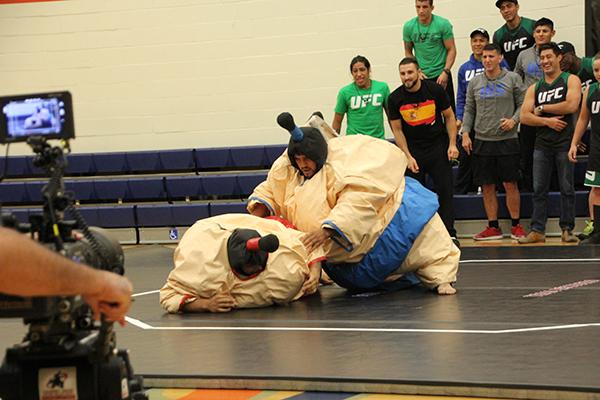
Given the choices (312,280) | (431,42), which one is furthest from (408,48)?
(312,280)

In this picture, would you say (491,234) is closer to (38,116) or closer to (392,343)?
(392,343)

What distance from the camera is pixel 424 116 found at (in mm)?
8312

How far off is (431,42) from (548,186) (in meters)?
1.74

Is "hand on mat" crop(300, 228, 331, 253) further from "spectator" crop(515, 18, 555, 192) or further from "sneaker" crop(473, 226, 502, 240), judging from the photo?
"spectator" crop(515, 18, 555, 192)

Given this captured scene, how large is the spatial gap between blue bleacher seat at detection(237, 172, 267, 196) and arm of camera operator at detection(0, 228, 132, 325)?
7545mm

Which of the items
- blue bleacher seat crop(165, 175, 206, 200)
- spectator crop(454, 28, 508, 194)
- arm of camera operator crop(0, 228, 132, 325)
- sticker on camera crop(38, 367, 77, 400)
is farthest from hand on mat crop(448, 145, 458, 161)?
arm of camera operator crop(0, 228, 132, 325)

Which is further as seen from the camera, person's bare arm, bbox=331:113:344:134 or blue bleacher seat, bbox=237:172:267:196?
blue bleacher seat, bbox=237:172:267:196

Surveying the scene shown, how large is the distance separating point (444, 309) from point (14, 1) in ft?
24.2

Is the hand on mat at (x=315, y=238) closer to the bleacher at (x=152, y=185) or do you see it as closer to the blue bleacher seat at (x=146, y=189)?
the bleacher at (x=152, y=185)

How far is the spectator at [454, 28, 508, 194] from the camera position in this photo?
898 centimetres

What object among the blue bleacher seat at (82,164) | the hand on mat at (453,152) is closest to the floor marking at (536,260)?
the hand on mat at (453,152)

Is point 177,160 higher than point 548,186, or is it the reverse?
point 177,160

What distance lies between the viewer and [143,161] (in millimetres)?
10680

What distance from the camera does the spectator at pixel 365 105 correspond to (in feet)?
29.7
